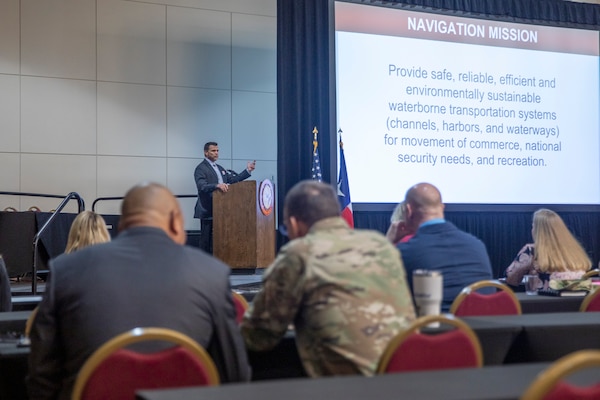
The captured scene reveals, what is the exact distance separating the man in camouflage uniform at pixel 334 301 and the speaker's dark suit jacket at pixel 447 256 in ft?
3.49

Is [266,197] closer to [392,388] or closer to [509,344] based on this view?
[509,344]

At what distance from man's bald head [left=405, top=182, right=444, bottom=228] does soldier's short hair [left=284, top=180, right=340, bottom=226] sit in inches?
46.7

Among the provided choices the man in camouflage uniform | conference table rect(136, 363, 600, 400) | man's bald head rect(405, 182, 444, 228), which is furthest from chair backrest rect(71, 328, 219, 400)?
man's bald head rect(405, 182, 444, 228)

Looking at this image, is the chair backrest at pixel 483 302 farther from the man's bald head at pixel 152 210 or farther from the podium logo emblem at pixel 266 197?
the podium logo emblem at pixel 266 197

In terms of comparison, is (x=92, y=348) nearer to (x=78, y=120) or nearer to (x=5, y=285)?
(x=5, y=285)

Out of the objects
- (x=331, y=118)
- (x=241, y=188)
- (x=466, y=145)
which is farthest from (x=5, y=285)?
(x=466, y=145)

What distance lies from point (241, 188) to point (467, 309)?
444cm

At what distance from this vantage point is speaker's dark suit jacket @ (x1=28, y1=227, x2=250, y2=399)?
2.15 metres

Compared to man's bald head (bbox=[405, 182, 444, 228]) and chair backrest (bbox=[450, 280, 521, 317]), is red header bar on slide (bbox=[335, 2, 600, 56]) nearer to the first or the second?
man's bald head (bbox=[405, 182, 444, 228])

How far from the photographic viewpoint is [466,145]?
8445 millimetres

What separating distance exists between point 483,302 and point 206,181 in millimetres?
5169

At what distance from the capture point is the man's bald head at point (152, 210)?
2.34 metres

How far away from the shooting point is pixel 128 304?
2154mm

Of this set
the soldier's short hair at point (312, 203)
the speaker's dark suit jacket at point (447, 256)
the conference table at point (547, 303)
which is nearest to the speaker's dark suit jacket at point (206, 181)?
the conference table at point (547, 303)
